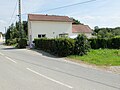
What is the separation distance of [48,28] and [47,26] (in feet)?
1.59

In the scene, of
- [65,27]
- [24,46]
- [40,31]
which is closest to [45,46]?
[24,46]

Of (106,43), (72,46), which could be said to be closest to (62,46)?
(72,46)

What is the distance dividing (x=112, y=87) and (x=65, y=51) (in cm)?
1454

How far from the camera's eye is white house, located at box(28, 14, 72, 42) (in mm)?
48812

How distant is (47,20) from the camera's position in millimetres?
50719

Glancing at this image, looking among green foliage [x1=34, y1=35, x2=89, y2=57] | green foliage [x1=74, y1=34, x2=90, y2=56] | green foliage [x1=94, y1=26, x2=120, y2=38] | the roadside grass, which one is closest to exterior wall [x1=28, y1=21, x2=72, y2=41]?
green foliage [x1=94, y1=26, x2=120, y2=38]

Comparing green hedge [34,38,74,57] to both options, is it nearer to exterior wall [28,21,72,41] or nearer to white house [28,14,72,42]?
exterior wall [28,21,72,41]

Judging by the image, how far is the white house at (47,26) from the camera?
160ft

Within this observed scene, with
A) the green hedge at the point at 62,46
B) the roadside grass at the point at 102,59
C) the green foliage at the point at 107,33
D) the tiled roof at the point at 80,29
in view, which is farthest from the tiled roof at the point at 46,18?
the roadside grass at the point at 102,59

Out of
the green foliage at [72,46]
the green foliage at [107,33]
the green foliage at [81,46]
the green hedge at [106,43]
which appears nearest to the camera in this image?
the green foliage at [81,46]

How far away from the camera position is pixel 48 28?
50.7 metres

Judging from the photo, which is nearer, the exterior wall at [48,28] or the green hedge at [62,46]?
the green hedge at [62,46]

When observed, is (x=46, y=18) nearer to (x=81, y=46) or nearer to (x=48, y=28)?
(x=48, y=28)

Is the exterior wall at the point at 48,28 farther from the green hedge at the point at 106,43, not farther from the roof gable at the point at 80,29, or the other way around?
the green hedge at the point at 106,43
